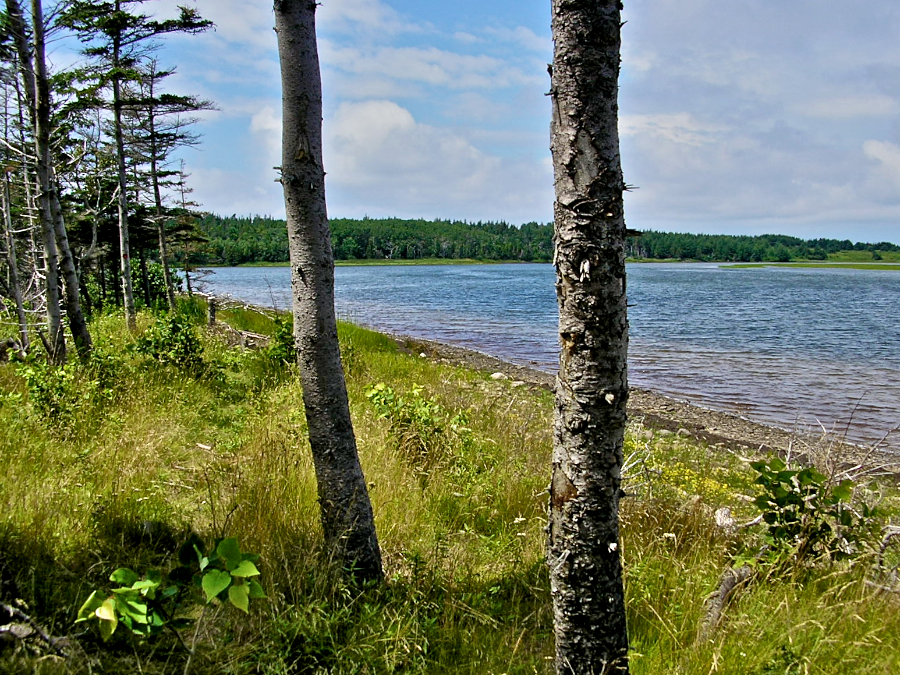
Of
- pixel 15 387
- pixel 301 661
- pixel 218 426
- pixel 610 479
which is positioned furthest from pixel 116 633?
pixel 15 387

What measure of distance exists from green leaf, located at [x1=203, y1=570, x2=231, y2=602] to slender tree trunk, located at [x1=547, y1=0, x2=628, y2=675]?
124 cm

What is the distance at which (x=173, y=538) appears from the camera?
3.44m

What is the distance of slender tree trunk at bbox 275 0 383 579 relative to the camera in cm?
291

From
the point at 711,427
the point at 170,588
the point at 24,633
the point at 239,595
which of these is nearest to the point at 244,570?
the point at 239,595

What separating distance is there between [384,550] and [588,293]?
2394 mm

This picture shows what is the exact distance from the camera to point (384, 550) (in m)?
3.63

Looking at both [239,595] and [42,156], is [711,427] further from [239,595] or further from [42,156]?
[42,156]

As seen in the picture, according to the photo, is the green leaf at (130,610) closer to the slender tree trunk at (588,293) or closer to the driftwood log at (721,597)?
the slender tree trunk at (588,293)

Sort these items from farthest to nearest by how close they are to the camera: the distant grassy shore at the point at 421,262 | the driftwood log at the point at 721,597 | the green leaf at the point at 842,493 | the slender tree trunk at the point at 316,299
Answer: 1. the distant grassy shore at the point at 421,262
2. the green leaf at the point at 842,493
3. the slender tree trunk at the point at 316,299
4. the driftwood log at the point at 721,597

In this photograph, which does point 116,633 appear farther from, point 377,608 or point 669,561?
point 669,561

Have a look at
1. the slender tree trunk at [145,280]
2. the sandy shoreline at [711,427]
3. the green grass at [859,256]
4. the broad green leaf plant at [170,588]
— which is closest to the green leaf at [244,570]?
the broad green leaf plant at [170,588]

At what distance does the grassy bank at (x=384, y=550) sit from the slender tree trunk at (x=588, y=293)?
29.5 inches

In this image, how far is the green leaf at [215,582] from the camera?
190 centimetres

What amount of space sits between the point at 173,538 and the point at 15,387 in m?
4.88
